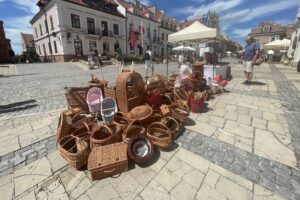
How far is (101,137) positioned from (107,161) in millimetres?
675

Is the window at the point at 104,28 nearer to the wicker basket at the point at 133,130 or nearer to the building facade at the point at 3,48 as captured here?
the building facade at the point at 3,48

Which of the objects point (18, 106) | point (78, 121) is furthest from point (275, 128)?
point (18, 106)

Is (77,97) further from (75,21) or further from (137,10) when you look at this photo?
(137,10)

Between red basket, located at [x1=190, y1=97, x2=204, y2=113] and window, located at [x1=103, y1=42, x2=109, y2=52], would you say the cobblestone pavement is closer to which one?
red basket, located at [x1=190, y1=97, x2=204, y2=113]

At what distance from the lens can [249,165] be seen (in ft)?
6.79

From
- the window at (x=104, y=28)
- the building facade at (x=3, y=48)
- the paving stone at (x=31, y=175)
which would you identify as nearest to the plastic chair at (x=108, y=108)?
the paving stone at (x=31, y=175)

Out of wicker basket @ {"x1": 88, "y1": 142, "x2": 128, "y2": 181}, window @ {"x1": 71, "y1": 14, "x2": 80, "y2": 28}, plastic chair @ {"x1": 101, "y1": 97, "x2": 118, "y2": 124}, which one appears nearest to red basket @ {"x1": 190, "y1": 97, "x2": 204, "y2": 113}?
plastic chair @ {"x1": 101, "y1": 97, "x2": 118, "y2": 124}

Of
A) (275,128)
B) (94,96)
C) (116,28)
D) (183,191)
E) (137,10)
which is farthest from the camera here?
(137,10)

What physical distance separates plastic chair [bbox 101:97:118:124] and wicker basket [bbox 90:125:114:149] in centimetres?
40

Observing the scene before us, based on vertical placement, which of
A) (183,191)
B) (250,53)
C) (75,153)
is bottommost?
(183,191)

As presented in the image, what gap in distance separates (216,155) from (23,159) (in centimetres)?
283

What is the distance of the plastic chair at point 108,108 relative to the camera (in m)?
2.97

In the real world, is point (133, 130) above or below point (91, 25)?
below

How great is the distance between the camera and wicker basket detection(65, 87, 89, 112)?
132 inches
